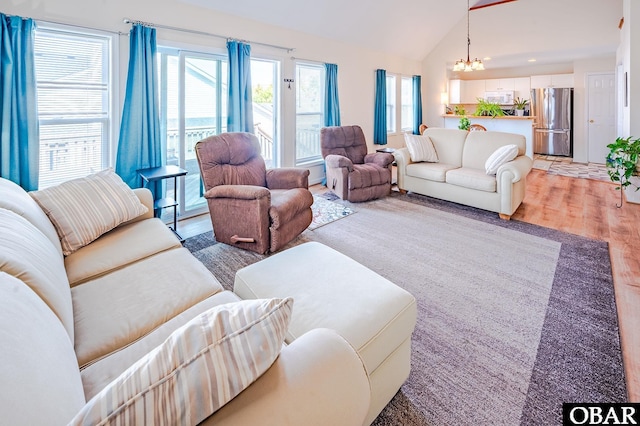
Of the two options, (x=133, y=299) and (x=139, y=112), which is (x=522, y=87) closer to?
(x=139, y=112)

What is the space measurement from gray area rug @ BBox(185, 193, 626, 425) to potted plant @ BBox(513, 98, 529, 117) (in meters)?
5.60

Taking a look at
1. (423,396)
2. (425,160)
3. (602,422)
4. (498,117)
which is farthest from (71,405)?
(498,117)

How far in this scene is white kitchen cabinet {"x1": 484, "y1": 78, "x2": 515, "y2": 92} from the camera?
29.8 feet

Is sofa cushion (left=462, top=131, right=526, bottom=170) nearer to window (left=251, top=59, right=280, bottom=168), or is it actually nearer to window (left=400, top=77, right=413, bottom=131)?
window (left=251, top=59, right=280, bottom=168)

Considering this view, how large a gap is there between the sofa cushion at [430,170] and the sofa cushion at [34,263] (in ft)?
13.7

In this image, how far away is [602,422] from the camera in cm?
149

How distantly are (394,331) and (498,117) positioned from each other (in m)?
6.98

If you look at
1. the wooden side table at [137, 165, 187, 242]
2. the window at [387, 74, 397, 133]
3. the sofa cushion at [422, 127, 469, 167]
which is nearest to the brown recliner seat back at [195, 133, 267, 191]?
the wooden side table at [137, 165, 187, 242]

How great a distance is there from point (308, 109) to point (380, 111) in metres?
1.73

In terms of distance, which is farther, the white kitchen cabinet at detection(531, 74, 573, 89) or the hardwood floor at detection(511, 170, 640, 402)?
the white kitchen cabinet at detection(531, 74, 573, 89)

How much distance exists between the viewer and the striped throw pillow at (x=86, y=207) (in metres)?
1.99

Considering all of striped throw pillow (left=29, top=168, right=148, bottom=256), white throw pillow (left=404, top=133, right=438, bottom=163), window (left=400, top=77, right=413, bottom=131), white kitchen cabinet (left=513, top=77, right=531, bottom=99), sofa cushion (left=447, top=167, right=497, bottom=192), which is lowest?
striped throw pillow (left=29, top=168, right=148, bottom=256)

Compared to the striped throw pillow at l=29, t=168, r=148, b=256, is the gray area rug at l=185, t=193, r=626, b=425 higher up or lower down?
lower down

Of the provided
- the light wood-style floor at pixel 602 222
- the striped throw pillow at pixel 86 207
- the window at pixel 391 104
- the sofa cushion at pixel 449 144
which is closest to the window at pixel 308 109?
the light wood-style floor at pixel 602 222
